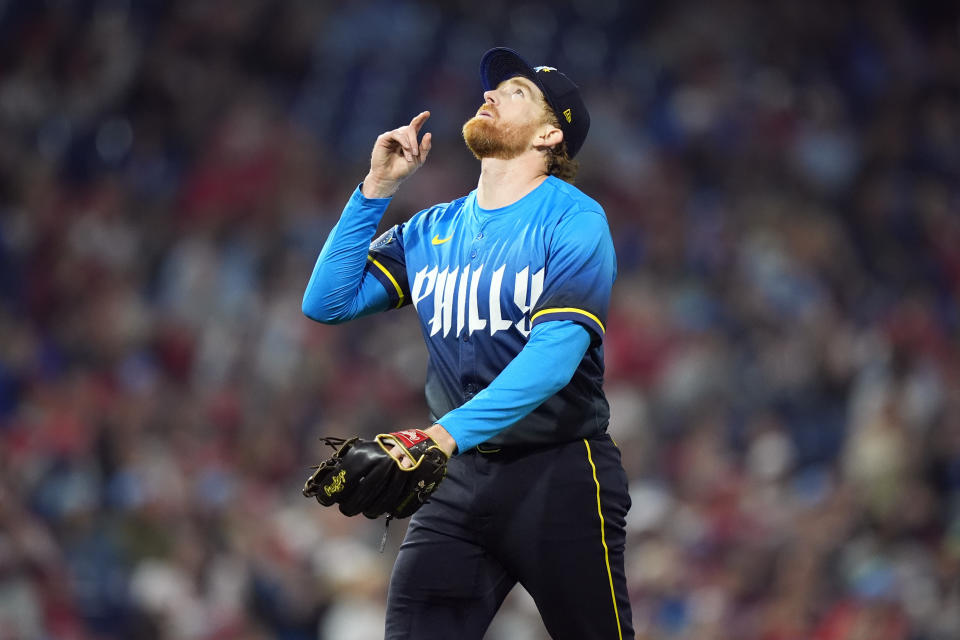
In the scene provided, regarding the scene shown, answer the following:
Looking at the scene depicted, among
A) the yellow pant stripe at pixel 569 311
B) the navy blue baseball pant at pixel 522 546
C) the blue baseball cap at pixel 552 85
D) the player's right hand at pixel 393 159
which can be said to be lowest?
the navy blue baseball pant at pixel 522 546

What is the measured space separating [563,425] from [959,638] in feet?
14.1

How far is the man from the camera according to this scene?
3.57 meters

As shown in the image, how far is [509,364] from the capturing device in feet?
11.1

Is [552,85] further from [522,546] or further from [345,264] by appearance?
[522,546]

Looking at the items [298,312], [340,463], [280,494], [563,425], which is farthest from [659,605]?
[340,463]

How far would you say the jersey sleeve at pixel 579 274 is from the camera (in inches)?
134

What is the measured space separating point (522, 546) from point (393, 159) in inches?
49.1

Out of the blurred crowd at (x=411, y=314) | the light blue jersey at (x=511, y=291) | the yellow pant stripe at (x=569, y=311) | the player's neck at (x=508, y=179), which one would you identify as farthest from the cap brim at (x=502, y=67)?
the blurred crowd at (x=411, y=314)

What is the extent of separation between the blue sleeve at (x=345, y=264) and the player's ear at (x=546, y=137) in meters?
0.50

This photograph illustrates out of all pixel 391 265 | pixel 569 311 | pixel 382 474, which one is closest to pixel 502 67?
pixel 391 265

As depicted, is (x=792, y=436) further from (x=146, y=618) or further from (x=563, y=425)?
(x=563, y=425)

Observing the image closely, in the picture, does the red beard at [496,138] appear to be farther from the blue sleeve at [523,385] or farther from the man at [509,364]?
the blue sleeve at [523,385]

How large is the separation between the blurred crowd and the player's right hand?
398 cm

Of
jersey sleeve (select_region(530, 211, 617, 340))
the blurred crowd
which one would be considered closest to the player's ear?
jersey sleeve (select_region(530, 211, 617, 340))
